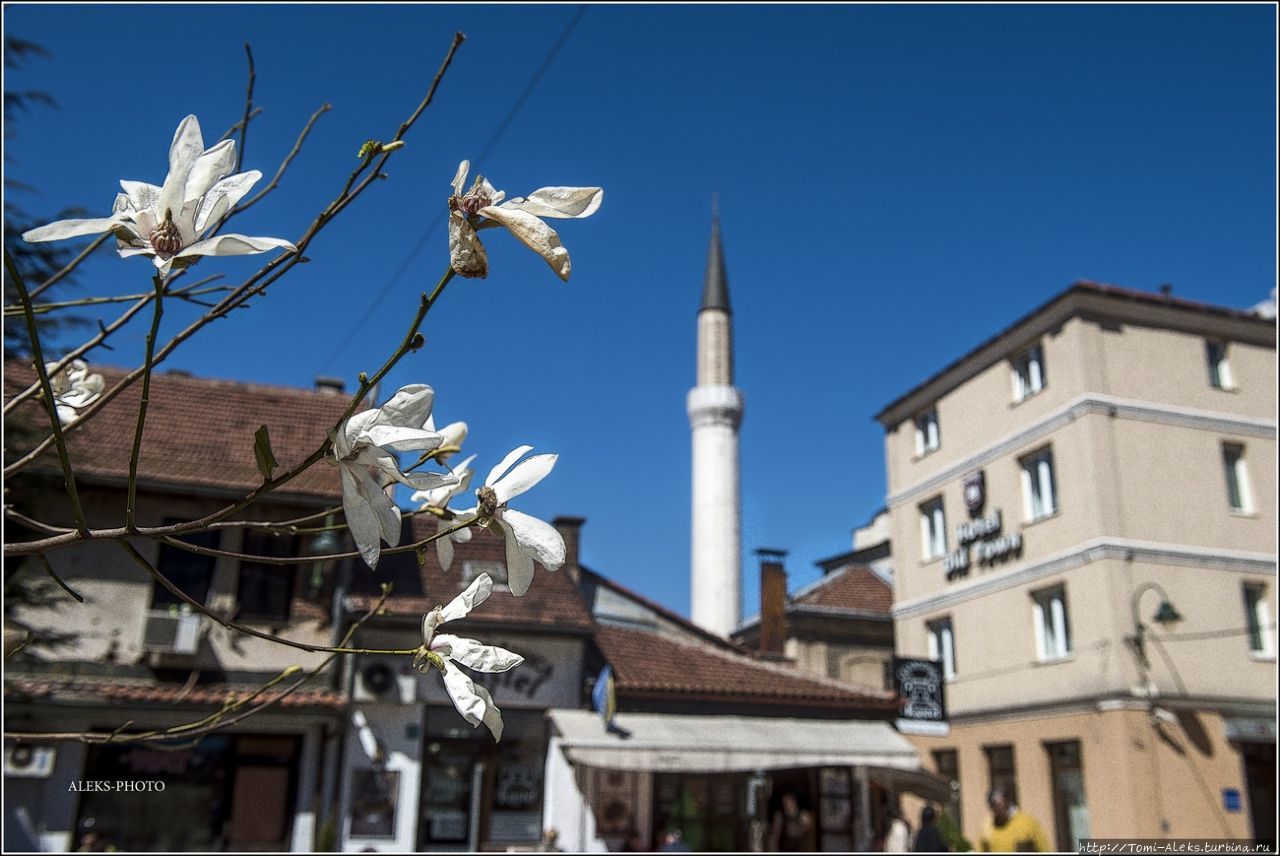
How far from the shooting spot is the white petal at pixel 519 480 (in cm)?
161

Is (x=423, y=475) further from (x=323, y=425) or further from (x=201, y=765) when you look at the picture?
(x=323, y=425)

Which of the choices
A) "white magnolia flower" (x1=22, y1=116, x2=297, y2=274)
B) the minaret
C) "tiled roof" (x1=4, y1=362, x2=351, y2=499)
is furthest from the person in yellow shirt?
the minaret

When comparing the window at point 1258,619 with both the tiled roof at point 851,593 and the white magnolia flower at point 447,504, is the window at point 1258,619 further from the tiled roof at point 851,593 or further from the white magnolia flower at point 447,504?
the white magnolia flower at point 447,504

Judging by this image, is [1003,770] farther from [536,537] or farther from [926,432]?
[536,537]

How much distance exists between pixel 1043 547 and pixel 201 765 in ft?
49.6

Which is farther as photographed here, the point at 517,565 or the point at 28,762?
the point at 28,762

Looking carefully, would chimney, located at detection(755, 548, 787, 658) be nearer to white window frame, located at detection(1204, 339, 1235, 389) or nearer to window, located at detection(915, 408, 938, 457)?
window, located at detection(915, 408, 938, 457)

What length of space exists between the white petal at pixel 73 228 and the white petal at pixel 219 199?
0.31 feet

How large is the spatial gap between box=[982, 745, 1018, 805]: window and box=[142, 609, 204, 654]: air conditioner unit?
1489 centimetres

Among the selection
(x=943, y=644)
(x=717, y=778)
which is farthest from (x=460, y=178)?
(x=943, y=644)

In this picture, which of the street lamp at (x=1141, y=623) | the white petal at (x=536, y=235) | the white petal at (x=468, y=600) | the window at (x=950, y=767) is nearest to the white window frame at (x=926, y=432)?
the window at (x=950, y=767)

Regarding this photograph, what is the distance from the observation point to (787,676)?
21.1 meters

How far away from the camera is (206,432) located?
18.2 metres

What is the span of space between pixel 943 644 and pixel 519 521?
24.7m
